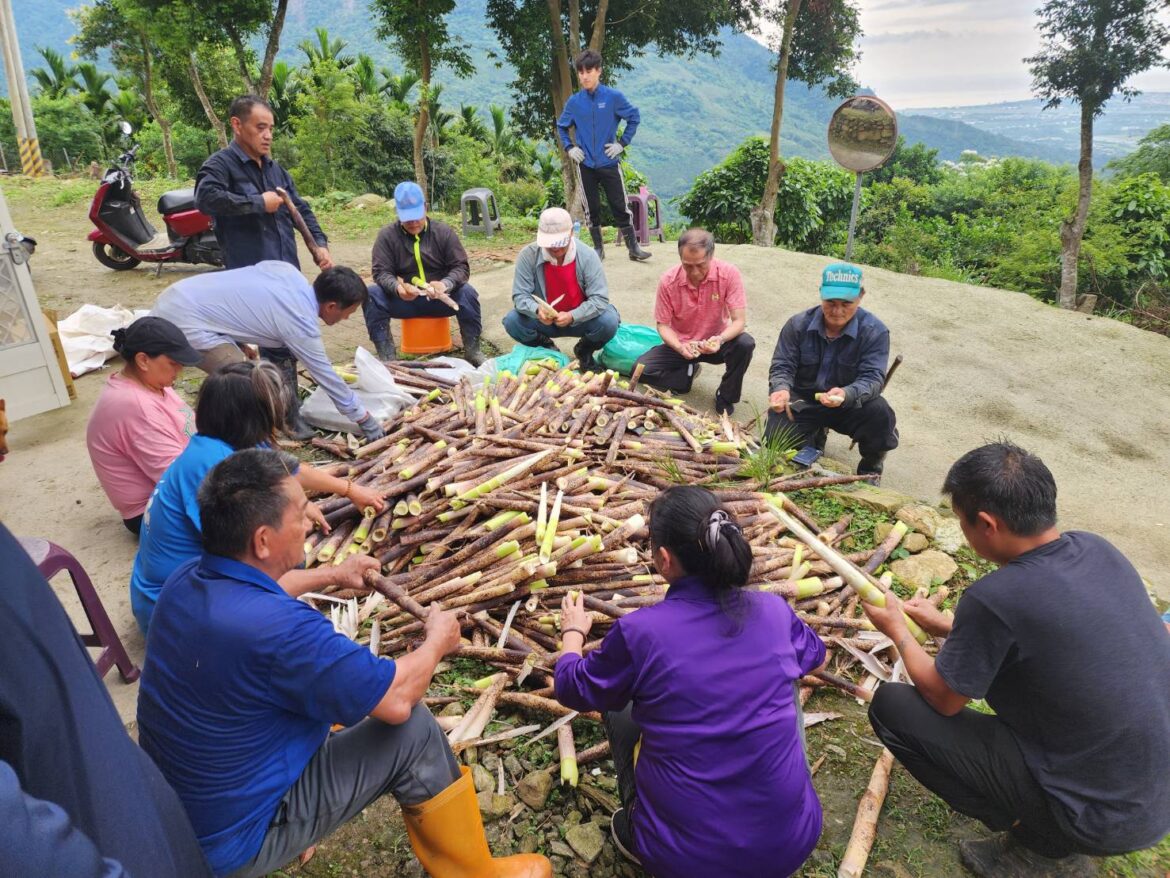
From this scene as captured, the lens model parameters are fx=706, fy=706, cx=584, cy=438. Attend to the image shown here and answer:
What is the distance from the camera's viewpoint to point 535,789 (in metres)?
2.81

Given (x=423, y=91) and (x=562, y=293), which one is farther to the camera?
(x=423, y=91)

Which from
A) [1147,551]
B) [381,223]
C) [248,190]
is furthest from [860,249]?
[248,190]

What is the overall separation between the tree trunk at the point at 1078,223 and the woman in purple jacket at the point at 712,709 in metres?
13.8

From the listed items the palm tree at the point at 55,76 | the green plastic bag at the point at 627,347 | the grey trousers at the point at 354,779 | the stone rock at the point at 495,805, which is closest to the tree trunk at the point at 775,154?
the green plastic bag at the point at 627,347

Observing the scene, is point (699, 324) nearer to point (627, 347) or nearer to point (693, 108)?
point (627, 347)

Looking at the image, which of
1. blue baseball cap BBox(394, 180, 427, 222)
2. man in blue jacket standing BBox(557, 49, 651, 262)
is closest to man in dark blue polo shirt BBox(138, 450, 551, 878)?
blue baseball cap BBox(394, 180, 427, 222)

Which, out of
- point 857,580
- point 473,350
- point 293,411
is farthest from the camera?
point 473,350

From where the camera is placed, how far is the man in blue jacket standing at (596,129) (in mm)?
9008

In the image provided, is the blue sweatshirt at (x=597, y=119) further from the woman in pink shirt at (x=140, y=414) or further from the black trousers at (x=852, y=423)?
the woman in pink shirt at (x=140, y=414)

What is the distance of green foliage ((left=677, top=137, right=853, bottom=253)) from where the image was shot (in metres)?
17.0

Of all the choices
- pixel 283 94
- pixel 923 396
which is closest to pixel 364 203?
pixel 283 94

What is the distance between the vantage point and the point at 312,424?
552 cm

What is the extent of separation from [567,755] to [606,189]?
816 centimetres

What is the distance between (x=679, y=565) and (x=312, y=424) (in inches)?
163
